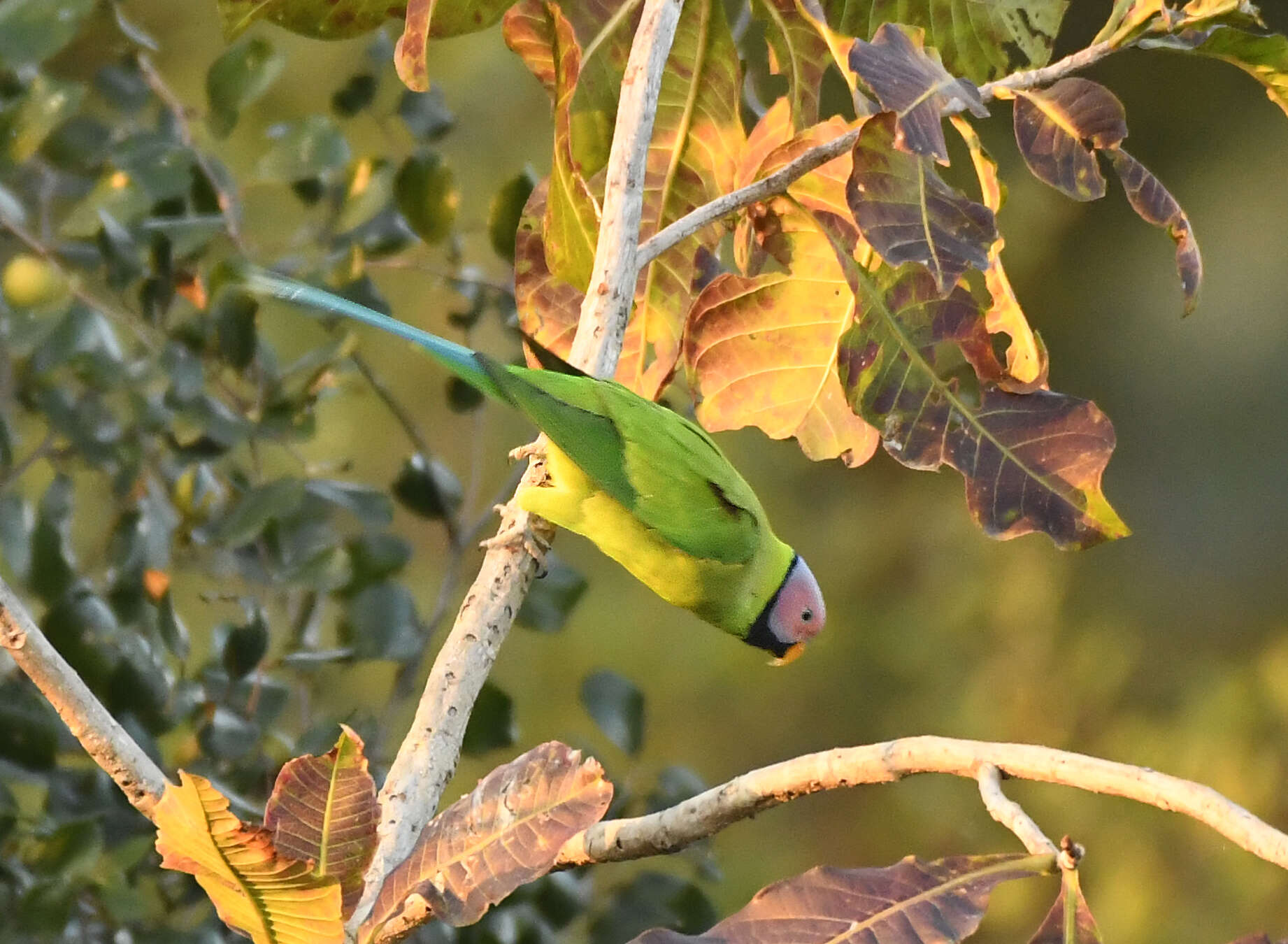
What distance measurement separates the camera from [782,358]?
32.8 inches

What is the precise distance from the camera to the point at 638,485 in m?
0.92

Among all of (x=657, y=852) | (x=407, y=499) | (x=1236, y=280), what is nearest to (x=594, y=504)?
(x=407, y=499)

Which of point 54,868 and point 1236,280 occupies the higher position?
point 54,868

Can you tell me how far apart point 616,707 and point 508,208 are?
1.59 ft

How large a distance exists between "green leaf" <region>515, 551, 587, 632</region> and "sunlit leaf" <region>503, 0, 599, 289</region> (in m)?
0.42

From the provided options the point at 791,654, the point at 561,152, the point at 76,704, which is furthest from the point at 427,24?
the point at 791,654

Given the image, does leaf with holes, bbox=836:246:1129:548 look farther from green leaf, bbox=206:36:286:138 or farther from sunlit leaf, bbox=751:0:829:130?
green leaf, bbox=206:36:286:138

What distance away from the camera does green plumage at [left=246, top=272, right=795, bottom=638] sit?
846mm

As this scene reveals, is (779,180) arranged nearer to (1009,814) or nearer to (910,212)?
(910,212)

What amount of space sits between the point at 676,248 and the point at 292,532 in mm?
461

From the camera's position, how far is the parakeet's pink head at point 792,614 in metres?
1.09

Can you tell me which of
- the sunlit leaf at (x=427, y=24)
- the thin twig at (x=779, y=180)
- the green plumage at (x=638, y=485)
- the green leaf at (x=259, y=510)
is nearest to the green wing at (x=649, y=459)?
the green plumage at (x=638, y=485)

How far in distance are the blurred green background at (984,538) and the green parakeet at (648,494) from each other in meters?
1.10

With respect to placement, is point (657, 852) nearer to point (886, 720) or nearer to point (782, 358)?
point (782, 358)
